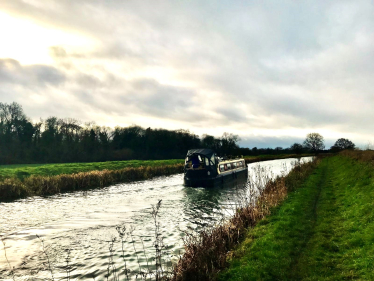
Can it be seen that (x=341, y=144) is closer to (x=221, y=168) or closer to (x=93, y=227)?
(x=221, y=168)

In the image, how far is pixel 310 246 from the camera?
814cm

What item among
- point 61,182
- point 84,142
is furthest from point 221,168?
point 84,142

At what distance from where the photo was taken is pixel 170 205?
1717 centimetres

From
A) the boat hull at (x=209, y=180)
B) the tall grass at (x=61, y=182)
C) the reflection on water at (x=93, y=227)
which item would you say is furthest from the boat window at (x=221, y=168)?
the tall grass at (x=61, y=182)

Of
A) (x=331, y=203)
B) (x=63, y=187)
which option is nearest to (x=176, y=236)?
(x=331, y=203)

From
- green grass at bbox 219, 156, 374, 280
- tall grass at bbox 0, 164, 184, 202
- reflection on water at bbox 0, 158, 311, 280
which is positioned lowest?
reflection on water at bbox 0, 158, 311, 280

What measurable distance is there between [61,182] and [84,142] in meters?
42.5

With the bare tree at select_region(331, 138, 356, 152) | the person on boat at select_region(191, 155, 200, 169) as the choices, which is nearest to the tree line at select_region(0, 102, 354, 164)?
the bare tree at select_region(331, 138, 356, 152)

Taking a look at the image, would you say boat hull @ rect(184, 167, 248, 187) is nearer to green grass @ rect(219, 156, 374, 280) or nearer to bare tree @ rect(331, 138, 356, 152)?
green grass @ rect(219, 156, 374, 280)

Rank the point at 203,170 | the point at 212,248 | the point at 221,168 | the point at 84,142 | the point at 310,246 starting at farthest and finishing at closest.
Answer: the point at 84,142 → the point at 221,168 → the point at 203,170 → the point at 310,246 → the point at 212,248

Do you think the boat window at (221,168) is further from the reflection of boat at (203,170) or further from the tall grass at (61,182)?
the tall grass at (61,182)

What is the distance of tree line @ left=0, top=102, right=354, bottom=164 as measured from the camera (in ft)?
174

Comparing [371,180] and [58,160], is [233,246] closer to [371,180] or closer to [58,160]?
[371,180]

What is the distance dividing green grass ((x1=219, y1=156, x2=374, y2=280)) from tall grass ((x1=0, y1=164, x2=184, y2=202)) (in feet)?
62.6
